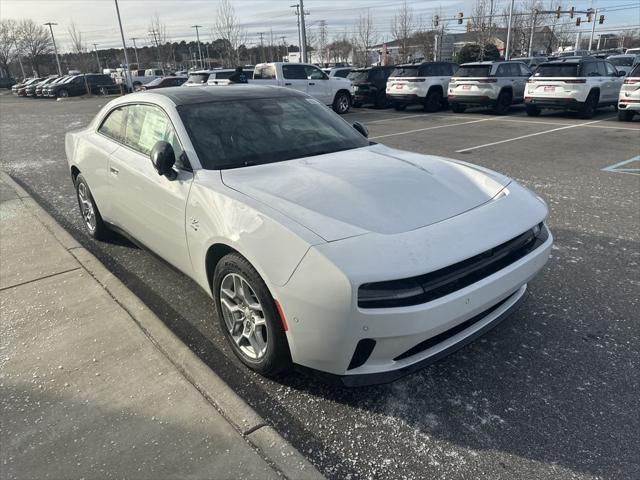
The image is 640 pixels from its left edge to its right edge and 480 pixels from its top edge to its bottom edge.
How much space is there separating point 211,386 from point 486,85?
15125 millimetres

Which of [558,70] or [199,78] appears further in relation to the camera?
[199,78]

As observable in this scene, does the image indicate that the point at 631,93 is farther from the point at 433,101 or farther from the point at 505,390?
the point at 505,390

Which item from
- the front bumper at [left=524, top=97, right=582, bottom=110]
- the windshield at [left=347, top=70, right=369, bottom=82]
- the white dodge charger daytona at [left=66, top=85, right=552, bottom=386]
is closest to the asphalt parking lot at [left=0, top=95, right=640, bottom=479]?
the white dodge charger daytona at [left=66, top=85, right=552, bottom=386]

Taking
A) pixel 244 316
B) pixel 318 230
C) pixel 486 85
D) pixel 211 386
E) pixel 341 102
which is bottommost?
pixel 341 102

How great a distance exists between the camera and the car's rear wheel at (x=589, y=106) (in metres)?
13.8

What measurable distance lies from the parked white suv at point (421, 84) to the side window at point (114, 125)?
1400 cm

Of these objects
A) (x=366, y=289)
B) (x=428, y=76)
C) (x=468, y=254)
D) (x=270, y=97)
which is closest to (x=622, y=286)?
(x=468, y=254)

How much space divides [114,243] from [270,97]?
2.41m

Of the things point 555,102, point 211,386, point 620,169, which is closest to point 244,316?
point 211,386

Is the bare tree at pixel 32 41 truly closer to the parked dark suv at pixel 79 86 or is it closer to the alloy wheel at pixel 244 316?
the parked dark suv at pixel 79 86

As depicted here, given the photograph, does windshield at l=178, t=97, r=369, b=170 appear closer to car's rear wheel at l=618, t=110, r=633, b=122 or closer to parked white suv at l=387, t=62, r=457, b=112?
car's rear wheel at l=618, t=110, r=633, b=122

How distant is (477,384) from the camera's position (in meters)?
2.77

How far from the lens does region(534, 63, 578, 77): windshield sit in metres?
13.6

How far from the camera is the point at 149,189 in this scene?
3.51 meters
